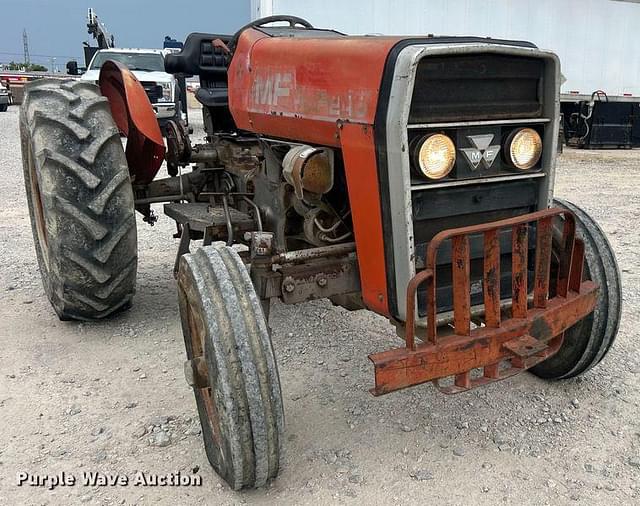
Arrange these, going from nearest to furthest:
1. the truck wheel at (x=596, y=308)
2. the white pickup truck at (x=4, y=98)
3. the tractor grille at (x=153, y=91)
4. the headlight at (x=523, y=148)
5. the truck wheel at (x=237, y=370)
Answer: the truck wheel at (x=237, y=370) → the headlight at (x=523, y=148) → the truck wheel at (x=596, y=308) → the tractor grille at (x=153, y=91) → the white pickup truck at (x=4, y=98)

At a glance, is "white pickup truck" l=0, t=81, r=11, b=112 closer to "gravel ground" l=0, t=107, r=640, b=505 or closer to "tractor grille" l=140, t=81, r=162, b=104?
"tractor grille" l=140, t=81, r=162, b=104

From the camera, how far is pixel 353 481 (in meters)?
2.65

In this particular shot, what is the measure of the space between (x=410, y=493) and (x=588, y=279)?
1.37m

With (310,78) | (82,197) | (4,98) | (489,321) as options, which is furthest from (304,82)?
(4,98)

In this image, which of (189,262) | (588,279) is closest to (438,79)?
(189,262)

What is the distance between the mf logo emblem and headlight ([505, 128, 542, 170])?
72 millimetres

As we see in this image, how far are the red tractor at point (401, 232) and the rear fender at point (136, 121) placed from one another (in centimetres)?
84

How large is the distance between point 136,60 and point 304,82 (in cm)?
1348

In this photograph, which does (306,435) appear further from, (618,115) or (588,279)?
(618,115)

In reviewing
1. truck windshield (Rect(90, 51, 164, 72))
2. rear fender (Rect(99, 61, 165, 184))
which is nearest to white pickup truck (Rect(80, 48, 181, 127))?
truck windshield (Rect(90, 51, 164, 72))

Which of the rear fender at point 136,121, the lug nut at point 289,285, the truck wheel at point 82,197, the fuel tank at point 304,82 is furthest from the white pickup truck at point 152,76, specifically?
the lug nut at point 289,285

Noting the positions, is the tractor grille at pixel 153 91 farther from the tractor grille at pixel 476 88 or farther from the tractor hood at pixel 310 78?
the tractor grille at pixel 476 88

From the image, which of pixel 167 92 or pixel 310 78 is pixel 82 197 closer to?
pixel 310 78

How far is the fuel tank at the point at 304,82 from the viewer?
2434 mm
